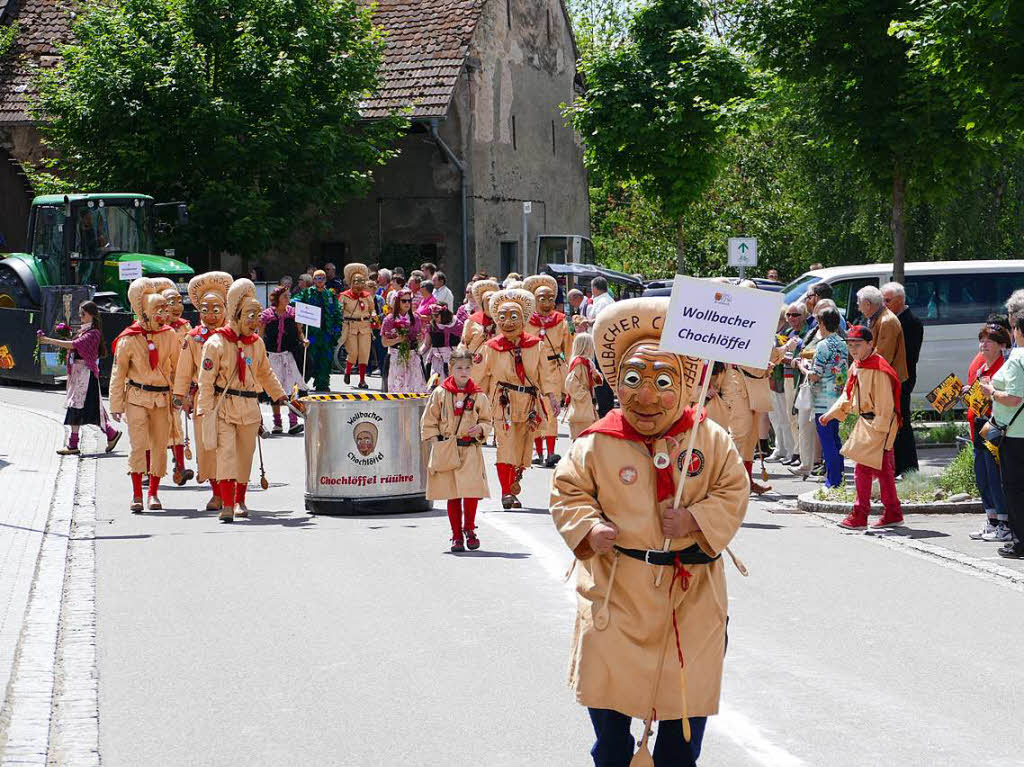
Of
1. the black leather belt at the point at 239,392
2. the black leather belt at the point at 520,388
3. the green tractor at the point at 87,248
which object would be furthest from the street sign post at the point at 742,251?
the black leather belt at the point at 239,392

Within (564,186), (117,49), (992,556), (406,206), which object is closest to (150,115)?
(117,49)

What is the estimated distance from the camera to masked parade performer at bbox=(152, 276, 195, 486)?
14672 millimetres

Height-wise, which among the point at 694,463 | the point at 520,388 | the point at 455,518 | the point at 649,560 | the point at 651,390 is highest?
the point at 651,390

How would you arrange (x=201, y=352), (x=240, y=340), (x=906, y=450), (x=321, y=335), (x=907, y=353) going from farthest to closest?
(x=321, y=335), (x=906, y=450), (x=907, y=353), (x=201, y=352), (x=240, y=340)

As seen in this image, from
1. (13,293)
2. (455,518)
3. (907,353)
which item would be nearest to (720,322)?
(455,518)

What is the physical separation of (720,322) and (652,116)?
1116 inches

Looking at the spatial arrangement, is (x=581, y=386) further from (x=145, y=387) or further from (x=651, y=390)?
(x=651, y=390)

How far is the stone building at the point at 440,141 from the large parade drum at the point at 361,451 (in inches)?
967

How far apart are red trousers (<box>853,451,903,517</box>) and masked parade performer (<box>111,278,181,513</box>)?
5.85m

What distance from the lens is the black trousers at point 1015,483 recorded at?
Answer: 1105 cm

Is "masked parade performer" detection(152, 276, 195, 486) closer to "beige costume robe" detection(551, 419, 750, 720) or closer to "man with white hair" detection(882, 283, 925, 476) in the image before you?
"man with white hair" detection(882, 283, 925, 476)

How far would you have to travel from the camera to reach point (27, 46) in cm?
4212

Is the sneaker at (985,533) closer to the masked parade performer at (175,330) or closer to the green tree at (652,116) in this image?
the masked parade performer at (175,330)

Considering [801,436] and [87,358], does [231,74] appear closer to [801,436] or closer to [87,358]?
[87,358]
